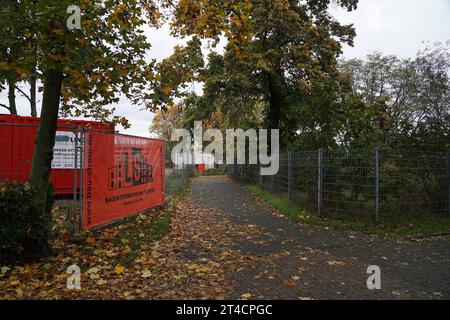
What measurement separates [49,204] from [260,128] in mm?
16175

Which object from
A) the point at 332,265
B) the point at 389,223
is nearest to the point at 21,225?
the point at 332,265

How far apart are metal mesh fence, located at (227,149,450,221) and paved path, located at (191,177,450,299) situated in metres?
1.30

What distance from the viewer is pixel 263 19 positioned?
684 inches

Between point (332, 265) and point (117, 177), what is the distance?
557cm

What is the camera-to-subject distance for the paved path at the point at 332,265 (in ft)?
15.5

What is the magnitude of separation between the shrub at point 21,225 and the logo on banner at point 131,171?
2.76 meters

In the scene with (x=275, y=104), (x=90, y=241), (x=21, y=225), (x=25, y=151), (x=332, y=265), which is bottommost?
(x=332, y=265)

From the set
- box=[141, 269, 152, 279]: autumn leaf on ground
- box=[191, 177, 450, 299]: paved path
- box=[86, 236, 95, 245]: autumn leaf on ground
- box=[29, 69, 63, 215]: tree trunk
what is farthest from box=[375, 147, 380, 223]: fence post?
box=[29, 69, 63, 215]: tree trunk

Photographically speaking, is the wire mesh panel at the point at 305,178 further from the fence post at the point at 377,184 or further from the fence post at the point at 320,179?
the fence post at the point at 377,184

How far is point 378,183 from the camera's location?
9.03m

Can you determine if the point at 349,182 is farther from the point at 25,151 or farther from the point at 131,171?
the point at 25,151

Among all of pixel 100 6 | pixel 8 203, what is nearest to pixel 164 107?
pixel 100 6

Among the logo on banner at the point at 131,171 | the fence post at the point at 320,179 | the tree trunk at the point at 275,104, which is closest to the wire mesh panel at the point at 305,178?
the fence post at the point at 320,179

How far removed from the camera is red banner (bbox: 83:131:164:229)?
7.71m
